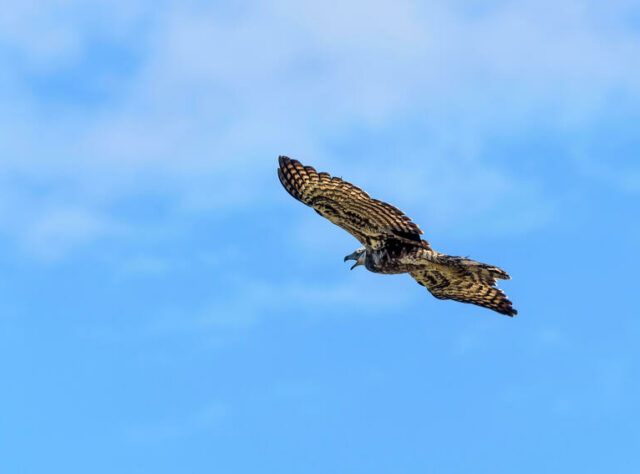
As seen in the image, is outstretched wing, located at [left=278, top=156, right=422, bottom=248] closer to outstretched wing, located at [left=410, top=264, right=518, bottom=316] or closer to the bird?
the bird

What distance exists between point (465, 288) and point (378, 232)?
2.76 m

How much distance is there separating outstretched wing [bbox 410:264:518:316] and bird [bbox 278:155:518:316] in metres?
0.02

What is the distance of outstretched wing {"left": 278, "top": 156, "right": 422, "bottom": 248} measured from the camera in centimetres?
2064

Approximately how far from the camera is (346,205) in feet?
69.2

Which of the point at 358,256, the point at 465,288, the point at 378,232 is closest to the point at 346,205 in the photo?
the point at 378,232

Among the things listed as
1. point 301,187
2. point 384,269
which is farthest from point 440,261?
point 301,187

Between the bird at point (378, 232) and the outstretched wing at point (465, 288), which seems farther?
the outstretched wing at point (465, 288)

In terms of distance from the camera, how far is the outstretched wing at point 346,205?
20.6m

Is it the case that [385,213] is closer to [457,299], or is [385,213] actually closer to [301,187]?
[301,187]

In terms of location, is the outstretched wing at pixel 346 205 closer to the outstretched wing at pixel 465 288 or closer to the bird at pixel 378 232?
the bird at pixel 378 232

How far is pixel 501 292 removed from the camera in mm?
23125

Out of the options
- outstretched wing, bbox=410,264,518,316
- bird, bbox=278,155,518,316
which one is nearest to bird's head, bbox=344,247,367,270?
bird, bbox=278,155,518,316

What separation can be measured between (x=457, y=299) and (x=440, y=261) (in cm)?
269

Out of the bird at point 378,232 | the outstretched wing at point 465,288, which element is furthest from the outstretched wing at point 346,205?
the outstretched wing at point 465,288
